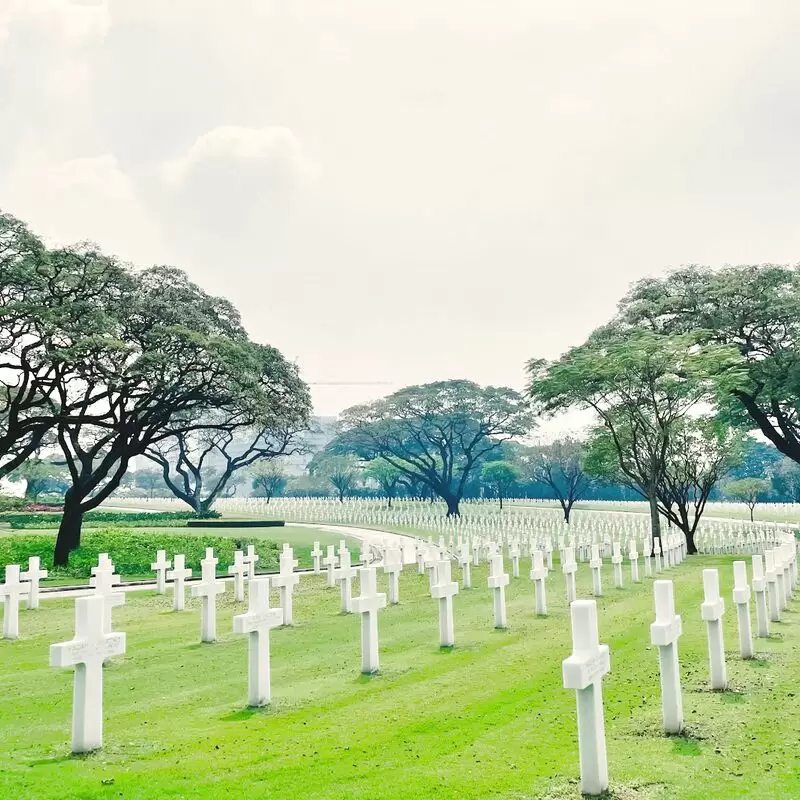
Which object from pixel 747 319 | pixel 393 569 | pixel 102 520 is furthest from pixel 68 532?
pixel 747 319

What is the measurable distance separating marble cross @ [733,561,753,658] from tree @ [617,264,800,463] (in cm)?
1893

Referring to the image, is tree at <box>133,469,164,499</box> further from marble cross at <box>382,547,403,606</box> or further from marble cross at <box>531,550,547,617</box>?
marble cross at <box>531,550,547,617</box>

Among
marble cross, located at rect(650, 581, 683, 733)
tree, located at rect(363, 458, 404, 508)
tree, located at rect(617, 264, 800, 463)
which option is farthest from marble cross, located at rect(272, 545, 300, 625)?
tree, located at rect(363, 458, 404, 508)

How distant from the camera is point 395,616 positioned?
38.8 ft

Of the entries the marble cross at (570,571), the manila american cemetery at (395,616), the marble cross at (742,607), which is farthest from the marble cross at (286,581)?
the marble cross at (742,607)

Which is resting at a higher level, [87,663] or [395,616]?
[87,663]

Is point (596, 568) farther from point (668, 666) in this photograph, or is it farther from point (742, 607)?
point (668, 666)

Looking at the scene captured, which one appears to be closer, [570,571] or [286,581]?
[286,581]

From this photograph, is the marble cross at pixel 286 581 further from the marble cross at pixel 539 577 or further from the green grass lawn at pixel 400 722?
the marble cross at pixel 539 577

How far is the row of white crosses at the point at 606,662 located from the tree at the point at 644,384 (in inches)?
607

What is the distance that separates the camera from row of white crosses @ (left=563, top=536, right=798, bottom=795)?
13.9 feet

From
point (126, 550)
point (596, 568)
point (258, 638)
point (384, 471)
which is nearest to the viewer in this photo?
point (258, 638)

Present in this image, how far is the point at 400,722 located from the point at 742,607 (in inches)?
161

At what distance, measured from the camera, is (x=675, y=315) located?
28250 millimetres
